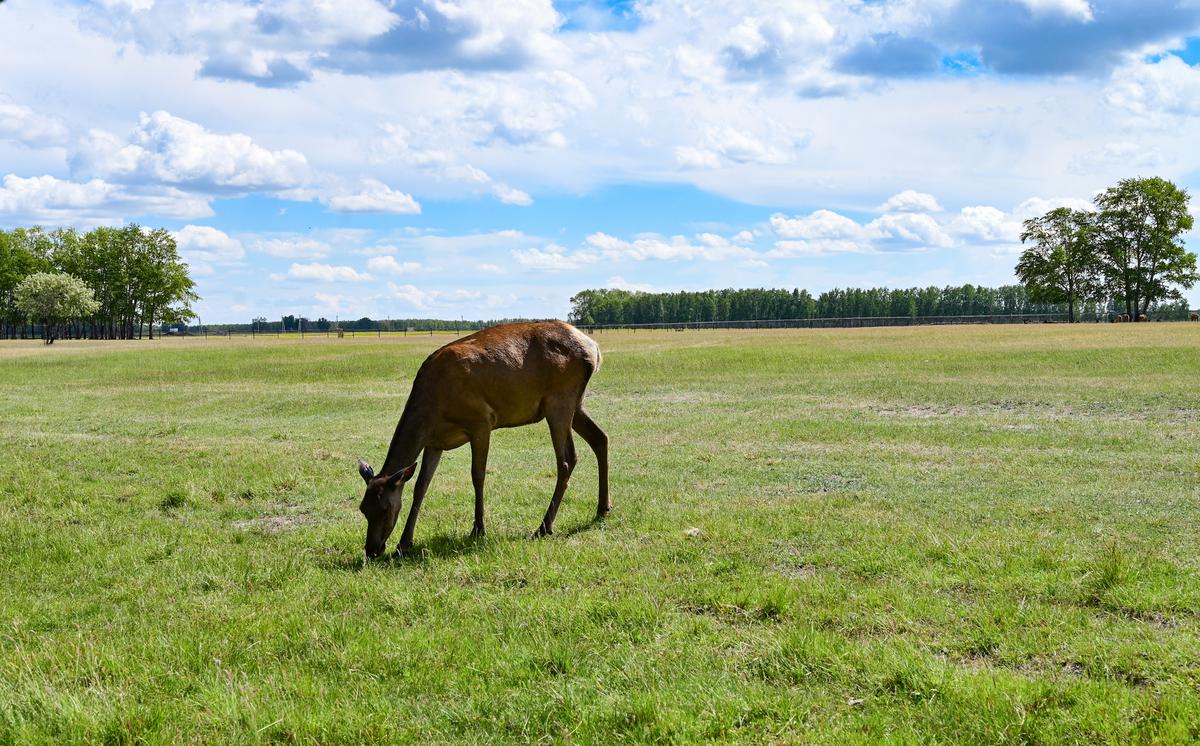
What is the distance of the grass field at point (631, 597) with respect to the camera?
16.6ft

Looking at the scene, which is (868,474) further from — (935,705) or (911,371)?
(911,371)

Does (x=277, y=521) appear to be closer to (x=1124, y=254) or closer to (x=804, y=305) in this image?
(x=1124, y=254)

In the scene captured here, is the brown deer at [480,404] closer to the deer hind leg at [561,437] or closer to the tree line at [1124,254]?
the deer hind leg at [561,437]

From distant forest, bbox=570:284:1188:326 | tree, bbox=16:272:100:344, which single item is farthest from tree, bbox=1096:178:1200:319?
tree, bbox=16:272:100:344

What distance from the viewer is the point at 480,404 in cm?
1001

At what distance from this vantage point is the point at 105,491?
516 inches

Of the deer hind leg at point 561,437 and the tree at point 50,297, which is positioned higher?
the tree at point 50,297

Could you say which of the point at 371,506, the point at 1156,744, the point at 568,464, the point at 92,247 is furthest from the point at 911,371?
the point at 92,247

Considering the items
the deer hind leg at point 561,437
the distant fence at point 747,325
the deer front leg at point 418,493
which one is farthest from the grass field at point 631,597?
the distant fence at point 747,325

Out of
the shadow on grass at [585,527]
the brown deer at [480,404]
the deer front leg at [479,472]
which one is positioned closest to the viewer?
the brown deer at [480,404]

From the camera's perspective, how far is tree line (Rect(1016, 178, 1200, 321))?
3590 inches

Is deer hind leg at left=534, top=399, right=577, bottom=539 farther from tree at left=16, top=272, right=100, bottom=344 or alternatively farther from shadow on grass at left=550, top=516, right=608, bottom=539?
tree at left=16, top=272, right=100, bottom=344

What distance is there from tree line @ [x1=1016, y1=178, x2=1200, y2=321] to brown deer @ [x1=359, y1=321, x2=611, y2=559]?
298ft

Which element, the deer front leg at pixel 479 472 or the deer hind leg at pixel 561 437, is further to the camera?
the deer hind leg at pixel 561 437
